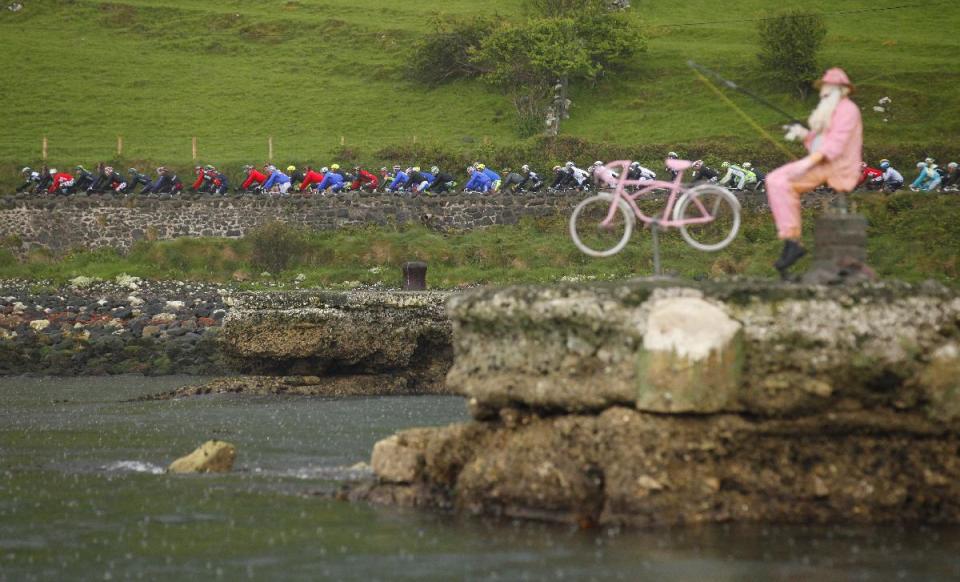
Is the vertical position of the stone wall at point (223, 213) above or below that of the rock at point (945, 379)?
below

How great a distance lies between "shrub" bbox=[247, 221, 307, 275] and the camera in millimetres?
59438

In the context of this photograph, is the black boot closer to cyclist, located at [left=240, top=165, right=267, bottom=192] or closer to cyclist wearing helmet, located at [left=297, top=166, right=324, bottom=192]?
cyclist wearing helmet, located at [left=297, top=166, right=324, bottom=192]

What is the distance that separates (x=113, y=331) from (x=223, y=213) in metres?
23.1

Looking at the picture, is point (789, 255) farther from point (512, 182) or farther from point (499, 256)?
point (512, 182)

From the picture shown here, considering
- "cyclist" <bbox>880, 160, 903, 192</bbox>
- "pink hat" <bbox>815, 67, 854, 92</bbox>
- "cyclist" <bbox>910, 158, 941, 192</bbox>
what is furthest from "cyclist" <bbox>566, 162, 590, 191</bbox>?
"pink hat" <bbox>815, 67, 854, 92</bbox>

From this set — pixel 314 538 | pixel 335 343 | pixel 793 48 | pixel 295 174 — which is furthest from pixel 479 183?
pixel 314 538

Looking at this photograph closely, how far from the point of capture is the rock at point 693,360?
13617 mm

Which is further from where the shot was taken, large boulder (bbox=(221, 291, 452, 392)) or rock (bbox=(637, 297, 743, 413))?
large boulder (bbox=(221, 291, 452, 392))

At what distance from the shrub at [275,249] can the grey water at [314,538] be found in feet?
127

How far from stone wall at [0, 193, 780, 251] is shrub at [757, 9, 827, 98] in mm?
24968

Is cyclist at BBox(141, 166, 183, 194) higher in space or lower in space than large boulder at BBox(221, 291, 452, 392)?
lower

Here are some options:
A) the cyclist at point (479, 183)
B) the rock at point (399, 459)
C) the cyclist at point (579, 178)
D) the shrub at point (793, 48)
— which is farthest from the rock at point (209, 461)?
the shrub at point (793, 48)

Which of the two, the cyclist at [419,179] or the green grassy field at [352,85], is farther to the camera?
the green grassy field at [352,85]

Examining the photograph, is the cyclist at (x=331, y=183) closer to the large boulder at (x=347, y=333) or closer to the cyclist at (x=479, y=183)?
the cyclist at (x=479, y=183)
